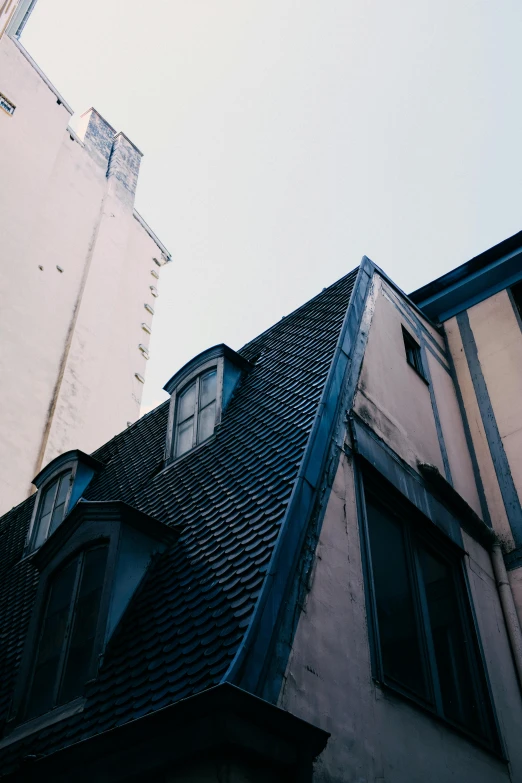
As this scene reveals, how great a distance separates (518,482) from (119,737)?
18.0 ft

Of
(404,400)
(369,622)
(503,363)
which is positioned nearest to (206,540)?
(369,622)

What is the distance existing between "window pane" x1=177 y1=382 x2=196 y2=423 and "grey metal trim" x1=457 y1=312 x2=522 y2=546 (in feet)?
12.4

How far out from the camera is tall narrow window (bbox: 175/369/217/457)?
29.2ft

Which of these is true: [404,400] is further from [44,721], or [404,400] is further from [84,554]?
[44,721]

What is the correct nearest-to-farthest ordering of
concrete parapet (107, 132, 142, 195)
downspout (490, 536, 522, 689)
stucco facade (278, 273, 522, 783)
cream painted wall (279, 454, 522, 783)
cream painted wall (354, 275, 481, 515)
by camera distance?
cream painted wall (279, 454, 522, 783), stucco facade (278, 273, 522, 783), downspout (490, 536, 522, 689), cream painted wall (354, 275, 481, 515), concrete parapet (107, 132, 142, 195)

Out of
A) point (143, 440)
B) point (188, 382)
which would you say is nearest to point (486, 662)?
point (188, 382)

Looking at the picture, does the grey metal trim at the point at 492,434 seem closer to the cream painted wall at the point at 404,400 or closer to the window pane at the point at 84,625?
the cream painted wall at the point at 404,400

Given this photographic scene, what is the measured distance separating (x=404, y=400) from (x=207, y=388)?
2770 mm

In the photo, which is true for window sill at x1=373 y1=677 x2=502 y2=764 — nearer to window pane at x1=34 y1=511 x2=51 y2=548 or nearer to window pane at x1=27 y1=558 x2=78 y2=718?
window pane at x1=27 y1=558 x2=78 y2=718

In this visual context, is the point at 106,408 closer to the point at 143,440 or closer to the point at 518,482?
the point at 143,440

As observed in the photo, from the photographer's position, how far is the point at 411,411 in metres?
8.04

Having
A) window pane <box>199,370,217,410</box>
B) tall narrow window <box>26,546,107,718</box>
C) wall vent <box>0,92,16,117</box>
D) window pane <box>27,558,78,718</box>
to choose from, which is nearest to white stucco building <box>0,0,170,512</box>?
wall vent <box>0,92,16,117</box>

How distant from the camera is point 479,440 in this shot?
8.97 metres

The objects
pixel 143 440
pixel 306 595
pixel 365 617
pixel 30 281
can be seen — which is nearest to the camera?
pixel 306 595
